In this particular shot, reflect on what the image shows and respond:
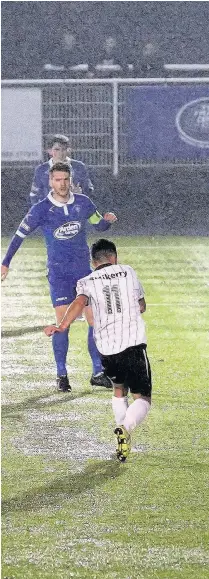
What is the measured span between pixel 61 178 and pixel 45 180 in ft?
10.6

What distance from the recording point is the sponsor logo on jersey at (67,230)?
29.6ft

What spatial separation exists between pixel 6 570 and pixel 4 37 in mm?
22828

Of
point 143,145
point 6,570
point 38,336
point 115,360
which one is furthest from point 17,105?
point 6,570

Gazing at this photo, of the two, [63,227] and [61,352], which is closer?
[63,227]

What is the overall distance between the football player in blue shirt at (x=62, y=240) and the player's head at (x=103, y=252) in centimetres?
195

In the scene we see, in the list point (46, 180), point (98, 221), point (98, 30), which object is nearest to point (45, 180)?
point (46, 180)

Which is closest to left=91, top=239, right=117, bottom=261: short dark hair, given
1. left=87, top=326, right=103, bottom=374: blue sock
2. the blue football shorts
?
the blue football shorts

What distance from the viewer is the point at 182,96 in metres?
24.5

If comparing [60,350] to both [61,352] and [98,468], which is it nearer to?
[61,352]

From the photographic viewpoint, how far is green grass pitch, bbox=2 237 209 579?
5.52 meters

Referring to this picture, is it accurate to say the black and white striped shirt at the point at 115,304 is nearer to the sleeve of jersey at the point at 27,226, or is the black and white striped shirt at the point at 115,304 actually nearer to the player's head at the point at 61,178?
the player's head at the point at 61,178

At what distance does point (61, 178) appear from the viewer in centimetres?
848

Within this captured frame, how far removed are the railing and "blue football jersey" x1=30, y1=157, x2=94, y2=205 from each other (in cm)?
1177

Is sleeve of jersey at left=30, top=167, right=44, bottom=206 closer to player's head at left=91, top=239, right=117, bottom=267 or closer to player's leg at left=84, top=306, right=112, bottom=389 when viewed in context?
player's leg at left=84, top=306, right=112, bottom=389
